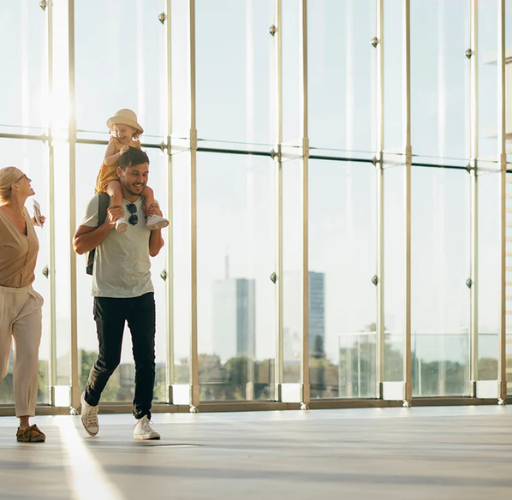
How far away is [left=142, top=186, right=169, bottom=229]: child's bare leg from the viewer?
501 centimetres

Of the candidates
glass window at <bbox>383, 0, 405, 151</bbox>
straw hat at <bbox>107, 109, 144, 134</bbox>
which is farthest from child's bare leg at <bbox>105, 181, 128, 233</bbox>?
glass window at <bbox>383, 0, 405, 151</bbox>

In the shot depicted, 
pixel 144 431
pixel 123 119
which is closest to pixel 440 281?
pixel 123 119

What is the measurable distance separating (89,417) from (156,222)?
3.58 feet

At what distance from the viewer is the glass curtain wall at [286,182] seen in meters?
8.71

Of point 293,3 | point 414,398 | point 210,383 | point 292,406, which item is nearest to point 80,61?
point 293,3

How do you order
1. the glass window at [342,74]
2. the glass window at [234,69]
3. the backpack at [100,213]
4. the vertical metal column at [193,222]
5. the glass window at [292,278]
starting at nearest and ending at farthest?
1. the backpack at [100,213]
2. the vertical metal column at [193,222]
3. the glass window at [234,69]
4. the glass window at [292,278]
5. the glass window at [342,74]

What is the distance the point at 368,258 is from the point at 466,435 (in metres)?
4.63

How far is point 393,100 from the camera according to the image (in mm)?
10133

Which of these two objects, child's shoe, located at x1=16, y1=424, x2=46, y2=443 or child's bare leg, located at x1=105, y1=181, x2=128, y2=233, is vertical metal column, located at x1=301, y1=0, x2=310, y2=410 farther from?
child's shoe, located at x1=16, y1=424, x2=46, y2=443

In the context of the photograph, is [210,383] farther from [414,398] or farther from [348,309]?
[414,398]

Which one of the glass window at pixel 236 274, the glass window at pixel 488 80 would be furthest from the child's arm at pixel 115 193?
the glass window at pixel 488 80

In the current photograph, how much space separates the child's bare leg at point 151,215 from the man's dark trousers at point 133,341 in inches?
14.1

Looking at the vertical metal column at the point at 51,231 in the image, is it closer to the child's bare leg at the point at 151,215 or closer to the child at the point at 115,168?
the child at the point at 115,168

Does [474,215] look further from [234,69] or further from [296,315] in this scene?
[234,69]
